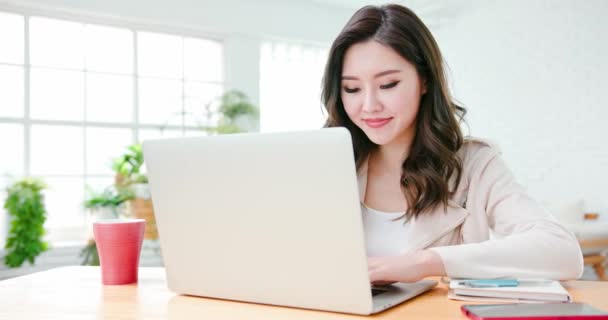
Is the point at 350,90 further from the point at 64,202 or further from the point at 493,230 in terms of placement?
the point at 64,202

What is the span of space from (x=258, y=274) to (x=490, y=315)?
0.37 m

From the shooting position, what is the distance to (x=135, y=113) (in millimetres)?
5047

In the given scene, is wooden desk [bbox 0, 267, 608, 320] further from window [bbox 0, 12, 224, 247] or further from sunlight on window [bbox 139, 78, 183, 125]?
sunlight on window [bbox 139, 78, 183, 125]

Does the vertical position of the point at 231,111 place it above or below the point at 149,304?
above

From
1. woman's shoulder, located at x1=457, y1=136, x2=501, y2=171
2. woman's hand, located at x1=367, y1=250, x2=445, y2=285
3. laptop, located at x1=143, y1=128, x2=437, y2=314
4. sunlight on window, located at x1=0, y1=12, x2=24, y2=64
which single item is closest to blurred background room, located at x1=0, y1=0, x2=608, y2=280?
sunlight on window, located at x1=0, y1=12, x2=24, y2=64

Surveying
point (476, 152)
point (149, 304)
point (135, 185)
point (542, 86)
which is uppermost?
point (542, 86)

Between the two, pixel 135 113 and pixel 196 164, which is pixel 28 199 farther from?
pixel 196 164

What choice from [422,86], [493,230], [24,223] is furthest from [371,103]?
[24,223]

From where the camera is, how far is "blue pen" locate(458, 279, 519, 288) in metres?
1.01

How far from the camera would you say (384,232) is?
1.50m

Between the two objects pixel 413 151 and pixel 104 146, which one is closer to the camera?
pixel 413 151

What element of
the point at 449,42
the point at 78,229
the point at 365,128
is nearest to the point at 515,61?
the point at 449,42

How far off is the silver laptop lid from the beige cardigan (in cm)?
33

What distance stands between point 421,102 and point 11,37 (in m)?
3.97
